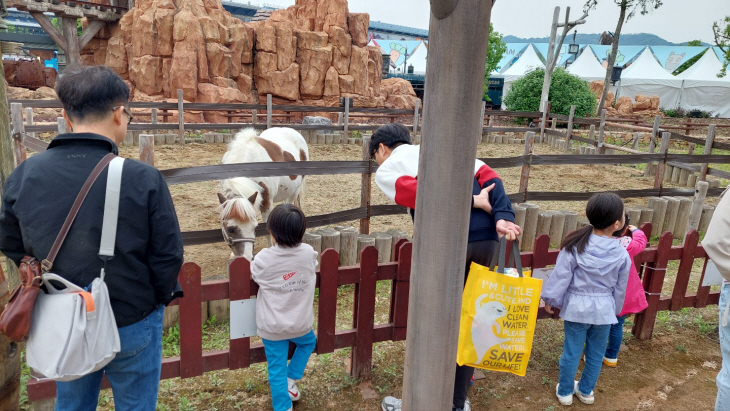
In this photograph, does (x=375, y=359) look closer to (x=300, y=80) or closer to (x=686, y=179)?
(x=686, y=179)

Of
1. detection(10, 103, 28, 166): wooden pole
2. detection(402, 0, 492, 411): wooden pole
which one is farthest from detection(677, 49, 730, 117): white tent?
detection(402, 0, 492, 411): wooden pole

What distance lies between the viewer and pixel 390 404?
8.88ft

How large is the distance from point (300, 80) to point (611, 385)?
21.1 metres

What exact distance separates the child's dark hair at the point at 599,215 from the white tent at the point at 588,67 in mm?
34216

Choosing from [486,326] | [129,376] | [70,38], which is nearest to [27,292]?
[129,376]

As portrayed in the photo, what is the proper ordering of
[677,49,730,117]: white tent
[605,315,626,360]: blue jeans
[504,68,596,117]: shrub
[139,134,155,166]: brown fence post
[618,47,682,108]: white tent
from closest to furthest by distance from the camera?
[605,315,626,360]: blue jeans → [139,134,155,166]: brown fence post → [504,68,596,117]: shrub → [677,49,730,117]: white tent → [618,47,682,108]: white tent

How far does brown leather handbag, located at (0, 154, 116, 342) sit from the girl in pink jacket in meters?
2.96

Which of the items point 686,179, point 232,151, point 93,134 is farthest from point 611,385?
point 686,179

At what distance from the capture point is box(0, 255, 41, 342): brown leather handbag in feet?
4.72

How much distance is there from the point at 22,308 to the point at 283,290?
1203 millimetres

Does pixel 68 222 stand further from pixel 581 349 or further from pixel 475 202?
pixel 581 349

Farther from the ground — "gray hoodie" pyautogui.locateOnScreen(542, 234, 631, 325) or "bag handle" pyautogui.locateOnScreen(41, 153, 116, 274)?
"bag handle" pyautogui.locateOnScreen(41, 153, 116, 274)

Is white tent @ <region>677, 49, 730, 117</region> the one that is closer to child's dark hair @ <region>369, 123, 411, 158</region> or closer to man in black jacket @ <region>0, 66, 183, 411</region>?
child's dark hair @ <region>369, 123, 411, 158</region>

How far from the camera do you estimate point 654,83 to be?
1216 inches
